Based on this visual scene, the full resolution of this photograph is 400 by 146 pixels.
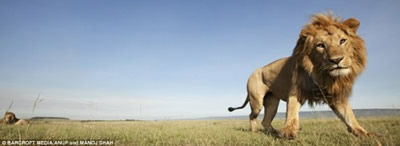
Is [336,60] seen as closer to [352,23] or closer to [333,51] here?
[333,51]

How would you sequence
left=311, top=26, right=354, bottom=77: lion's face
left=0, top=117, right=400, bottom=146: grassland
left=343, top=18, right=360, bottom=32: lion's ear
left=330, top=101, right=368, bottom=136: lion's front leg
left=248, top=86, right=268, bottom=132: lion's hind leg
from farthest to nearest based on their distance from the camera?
1. left=248, top=86, right=268, bottom=132: lion's hind leg
2. left=343, top=18, right=360, bottom=32: lion's ear
3. left=330, top=101, right=368, bottom=136: lion's front leg
4. left=311, top=26, right=354, bottom=77: lion's face
5. left=0, top=117, right=400, bottom=146: grassland

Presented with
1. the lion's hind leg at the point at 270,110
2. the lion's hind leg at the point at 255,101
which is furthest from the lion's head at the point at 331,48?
the lion's hind leg at the point at 270,110

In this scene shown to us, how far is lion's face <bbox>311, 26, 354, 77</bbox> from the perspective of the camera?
3.67m

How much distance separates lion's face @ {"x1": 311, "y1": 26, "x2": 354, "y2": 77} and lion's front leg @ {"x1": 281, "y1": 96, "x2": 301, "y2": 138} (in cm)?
74

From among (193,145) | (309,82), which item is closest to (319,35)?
(309,82)

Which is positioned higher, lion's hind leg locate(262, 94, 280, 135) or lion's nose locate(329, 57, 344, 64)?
lion's nose locate(329, 57, 344, 64)

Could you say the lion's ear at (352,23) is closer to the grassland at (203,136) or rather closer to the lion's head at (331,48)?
the lion's head at (331,48)

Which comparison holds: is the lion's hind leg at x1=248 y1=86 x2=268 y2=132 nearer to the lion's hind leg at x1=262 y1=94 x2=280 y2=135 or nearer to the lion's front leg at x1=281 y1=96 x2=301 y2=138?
the lion's hind leg at x1=262 y1=94 x2=280 y2=135

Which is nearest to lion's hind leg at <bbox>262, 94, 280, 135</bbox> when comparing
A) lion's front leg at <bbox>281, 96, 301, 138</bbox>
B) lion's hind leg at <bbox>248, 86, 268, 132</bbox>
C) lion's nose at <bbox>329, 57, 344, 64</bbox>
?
lion's hind leg at <bbox>248, 86, 268, 132</bbox>

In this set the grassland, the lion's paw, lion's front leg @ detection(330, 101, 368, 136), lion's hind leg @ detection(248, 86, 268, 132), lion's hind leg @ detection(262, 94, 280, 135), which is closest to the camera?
the grassland

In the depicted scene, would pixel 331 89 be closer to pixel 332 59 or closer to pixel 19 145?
pixel 332 59

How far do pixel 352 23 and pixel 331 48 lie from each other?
3.12 ft

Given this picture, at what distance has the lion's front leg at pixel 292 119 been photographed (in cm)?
360

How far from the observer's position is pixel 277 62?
6.34 m
